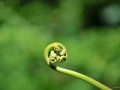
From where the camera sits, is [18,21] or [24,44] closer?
[24,44]

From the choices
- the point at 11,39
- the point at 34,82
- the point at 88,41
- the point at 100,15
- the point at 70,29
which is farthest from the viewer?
the point at 100,15

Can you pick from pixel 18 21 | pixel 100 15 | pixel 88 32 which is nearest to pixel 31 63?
pixel 18 21

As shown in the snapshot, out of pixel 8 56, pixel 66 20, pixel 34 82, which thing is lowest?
pixel 34 82

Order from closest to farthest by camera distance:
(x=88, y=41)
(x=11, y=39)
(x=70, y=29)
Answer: (x=11, y=39), (x=88, y=41), (x=70, y=29)

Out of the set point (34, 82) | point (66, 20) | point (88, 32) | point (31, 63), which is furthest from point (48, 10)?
point (34, 82)

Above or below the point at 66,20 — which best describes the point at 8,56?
below

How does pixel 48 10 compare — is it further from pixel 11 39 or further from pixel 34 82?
pixel 34 82

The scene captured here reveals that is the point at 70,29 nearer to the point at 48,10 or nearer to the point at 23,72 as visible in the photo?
the point at 48,10
